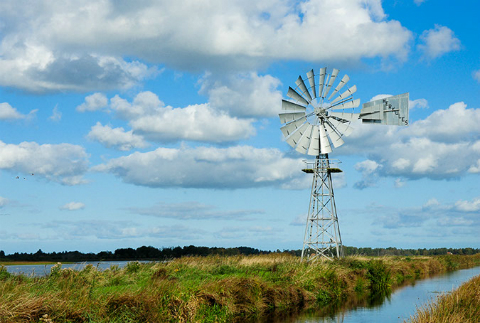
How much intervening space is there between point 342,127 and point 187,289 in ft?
74.7

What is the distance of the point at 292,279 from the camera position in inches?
1077

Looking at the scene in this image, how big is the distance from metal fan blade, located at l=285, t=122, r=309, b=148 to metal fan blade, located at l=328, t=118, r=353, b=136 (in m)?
2.31

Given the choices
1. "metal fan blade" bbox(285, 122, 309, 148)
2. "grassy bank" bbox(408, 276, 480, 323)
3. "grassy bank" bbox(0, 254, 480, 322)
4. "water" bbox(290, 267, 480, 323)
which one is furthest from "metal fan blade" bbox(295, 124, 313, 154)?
"grassy bank" bbox(408, 276, 480, 323)

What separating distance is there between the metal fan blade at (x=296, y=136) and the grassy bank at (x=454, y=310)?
71.6ft

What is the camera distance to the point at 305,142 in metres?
38.7

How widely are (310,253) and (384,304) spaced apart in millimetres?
10767

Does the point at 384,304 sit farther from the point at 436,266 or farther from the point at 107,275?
the point at 436,266

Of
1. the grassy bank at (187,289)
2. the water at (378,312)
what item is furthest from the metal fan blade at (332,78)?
the water at (378,312)

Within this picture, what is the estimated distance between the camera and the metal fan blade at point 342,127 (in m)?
37.3

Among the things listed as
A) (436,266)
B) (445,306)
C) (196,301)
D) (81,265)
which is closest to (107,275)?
(81,265)

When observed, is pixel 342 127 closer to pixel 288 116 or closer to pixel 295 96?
pixel 288 116

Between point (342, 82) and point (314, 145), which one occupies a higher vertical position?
point (342, 82)

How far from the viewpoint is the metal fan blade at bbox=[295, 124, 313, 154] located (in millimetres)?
38531

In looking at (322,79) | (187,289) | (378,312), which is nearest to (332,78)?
(322,79)
